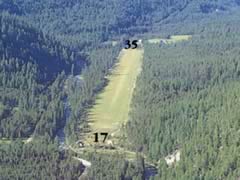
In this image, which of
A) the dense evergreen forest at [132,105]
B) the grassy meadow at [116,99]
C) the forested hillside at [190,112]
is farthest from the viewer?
the grassy meadow at [116,99]

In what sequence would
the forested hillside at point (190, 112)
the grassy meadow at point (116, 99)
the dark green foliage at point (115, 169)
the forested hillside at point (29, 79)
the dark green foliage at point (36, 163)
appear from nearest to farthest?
the dark green foliage at point (36, 163) → the forested hillside at point (190, 112) → the dark green foliage at point (115, 169) → the forested hillside at point (29, 79) → the grassy meadow at point (116, 99)

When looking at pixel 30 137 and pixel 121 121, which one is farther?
pixel 121 121

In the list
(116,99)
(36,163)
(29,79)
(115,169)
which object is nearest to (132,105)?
(116,99)

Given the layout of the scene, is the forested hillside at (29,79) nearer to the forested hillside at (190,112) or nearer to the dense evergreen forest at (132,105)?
Answer: the dense evergreen forest at (132,105)

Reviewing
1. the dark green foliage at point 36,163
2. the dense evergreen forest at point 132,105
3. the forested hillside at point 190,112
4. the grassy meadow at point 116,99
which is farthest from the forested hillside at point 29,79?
the forested hillside at point 190,112

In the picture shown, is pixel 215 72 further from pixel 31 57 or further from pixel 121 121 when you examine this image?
pixel 31 57

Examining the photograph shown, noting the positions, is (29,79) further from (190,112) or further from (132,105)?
(190,112)

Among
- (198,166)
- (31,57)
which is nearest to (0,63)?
(31,57)

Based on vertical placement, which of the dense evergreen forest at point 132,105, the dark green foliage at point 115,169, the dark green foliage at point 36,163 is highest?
the dense evergreen forest at point 132,105
